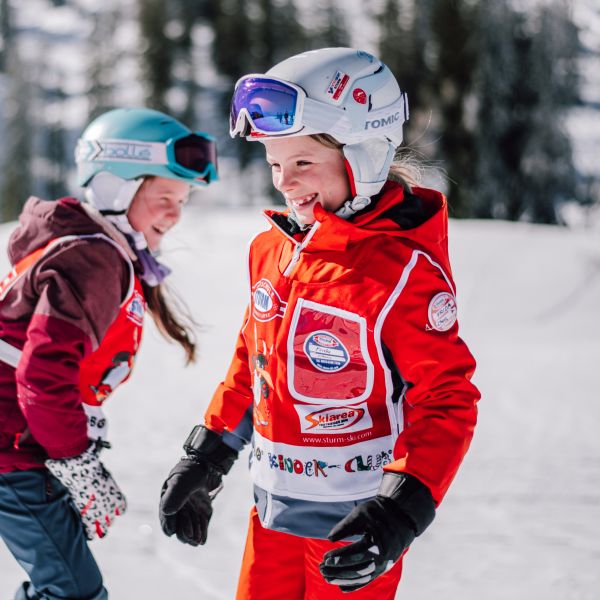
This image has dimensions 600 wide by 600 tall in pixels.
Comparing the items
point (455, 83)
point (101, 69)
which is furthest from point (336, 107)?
point (101, 69)

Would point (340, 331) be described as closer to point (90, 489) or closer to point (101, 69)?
point (90, 489)

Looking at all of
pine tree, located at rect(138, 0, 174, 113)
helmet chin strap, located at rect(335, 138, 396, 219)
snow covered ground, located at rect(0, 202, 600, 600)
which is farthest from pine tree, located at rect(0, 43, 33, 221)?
helmet chin strap, located at rect(335, 138, 396, 219)

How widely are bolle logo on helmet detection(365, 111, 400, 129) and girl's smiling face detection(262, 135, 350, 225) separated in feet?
0.38

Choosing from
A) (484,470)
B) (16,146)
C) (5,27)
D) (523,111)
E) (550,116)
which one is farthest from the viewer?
(5,27)

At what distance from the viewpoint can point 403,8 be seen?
125 ft

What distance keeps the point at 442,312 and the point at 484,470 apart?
3.63 meters

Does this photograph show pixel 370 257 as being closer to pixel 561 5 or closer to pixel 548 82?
pixel 548 82

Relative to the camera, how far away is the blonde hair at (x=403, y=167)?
2.11 meters

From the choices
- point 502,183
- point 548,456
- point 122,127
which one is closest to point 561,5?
point 502,183

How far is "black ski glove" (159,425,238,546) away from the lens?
92.0 inches

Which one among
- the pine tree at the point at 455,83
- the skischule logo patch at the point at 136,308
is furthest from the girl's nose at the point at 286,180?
the pine tree at the point at 455,83

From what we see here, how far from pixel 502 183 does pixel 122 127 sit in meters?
29.4

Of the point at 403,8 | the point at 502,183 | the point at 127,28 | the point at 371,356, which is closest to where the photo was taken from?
the point at 371,356

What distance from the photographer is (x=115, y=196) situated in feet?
10.0
